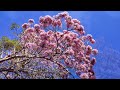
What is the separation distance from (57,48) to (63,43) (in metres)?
0.10

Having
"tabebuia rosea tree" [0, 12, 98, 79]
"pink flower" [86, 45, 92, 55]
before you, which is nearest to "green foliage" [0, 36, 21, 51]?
Result: "tabebuia rosea tree" [0, 12, 98, 79]

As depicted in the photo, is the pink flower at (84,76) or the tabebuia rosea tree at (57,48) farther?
the tabebuia rosea tree at (57,48)

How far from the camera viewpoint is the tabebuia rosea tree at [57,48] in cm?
402

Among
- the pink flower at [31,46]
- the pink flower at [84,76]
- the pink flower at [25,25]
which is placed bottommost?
the pink flower at [84,76]

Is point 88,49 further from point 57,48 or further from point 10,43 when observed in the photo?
point 10,43

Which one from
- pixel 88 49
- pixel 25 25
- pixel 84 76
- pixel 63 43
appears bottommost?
pixel 84 76

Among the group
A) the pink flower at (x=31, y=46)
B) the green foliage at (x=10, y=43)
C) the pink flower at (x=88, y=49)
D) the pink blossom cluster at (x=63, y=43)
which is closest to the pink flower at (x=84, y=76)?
the pink blossom cluster at (x=63, y=43)

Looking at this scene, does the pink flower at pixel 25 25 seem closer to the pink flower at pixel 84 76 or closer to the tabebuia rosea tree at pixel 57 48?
the tabebuia rosea tree at pixel 57 48

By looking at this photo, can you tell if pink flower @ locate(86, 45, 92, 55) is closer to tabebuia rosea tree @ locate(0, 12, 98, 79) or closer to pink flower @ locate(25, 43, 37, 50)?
tabebuia rosea tree @ locate(0, 12, 98, 79)

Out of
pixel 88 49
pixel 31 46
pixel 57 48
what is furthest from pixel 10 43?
pixel 88 49

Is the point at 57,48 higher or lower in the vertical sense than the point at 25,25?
lower

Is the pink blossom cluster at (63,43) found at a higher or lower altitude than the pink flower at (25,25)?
lower

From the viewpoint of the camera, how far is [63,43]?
4105 mm
